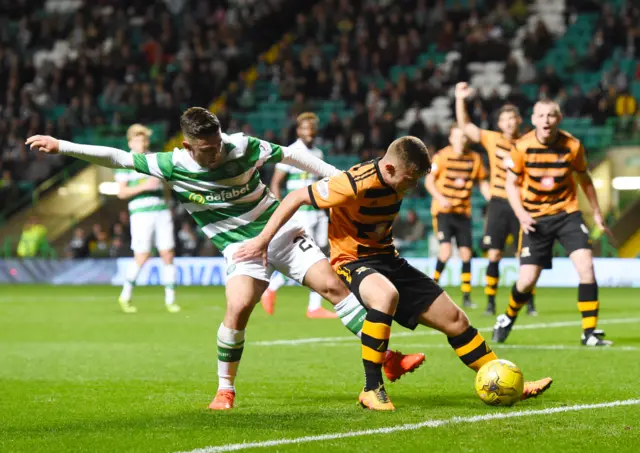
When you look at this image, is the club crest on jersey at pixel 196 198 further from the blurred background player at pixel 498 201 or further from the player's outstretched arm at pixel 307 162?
the blurred background player at pixel 498 201

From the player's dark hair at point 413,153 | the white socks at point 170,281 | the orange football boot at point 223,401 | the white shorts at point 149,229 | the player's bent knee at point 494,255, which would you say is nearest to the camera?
the player's dark hair at point 413,153

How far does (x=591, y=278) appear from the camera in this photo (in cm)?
998

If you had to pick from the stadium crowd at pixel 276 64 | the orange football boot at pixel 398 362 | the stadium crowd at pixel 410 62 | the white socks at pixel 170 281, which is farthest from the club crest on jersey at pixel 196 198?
the stadium crowd at pixel 410 62

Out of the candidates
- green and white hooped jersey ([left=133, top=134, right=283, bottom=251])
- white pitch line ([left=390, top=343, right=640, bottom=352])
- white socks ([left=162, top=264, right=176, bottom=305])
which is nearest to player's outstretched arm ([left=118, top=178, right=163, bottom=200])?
white socks ([left=162, top=264, right=176, bottom=305])

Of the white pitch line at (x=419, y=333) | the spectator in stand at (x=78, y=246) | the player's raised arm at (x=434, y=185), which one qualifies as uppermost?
the player's raised arm at (x=434, y=185)

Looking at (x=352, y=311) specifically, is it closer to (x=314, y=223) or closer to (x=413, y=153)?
(x=413, y=153)

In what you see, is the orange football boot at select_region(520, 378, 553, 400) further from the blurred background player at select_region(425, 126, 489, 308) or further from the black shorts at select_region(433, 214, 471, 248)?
the black shorts at select_region(433, 214, 471, 248)

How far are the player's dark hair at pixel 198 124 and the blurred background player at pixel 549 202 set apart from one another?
396cm

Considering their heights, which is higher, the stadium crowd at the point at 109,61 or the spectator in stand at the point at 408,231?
the stadium crowd at the point at 109,61

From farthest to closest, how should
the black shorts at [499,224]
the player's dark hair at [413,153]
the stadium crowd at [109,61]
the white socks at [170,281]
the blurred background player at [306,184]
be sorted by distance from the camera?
the stadium crowd at [109,61], the white socks at [170,281], the black shorts at [499,224], the blurred background player at [306,184], the player's dark hair at [413,153]

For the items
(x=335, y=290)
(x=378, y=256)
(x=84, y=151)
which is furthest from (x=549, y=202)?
(x=84, y=151)

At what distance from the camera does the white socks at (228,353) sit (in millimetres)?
6777

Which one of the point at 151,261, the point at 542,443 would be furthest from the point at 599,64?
the point at 542,443

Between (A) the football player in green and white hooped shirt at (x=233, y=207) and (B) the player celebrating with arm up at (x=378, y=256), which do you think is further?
(A) the football player in green and white hooped shirt at (x=233, y=207)
